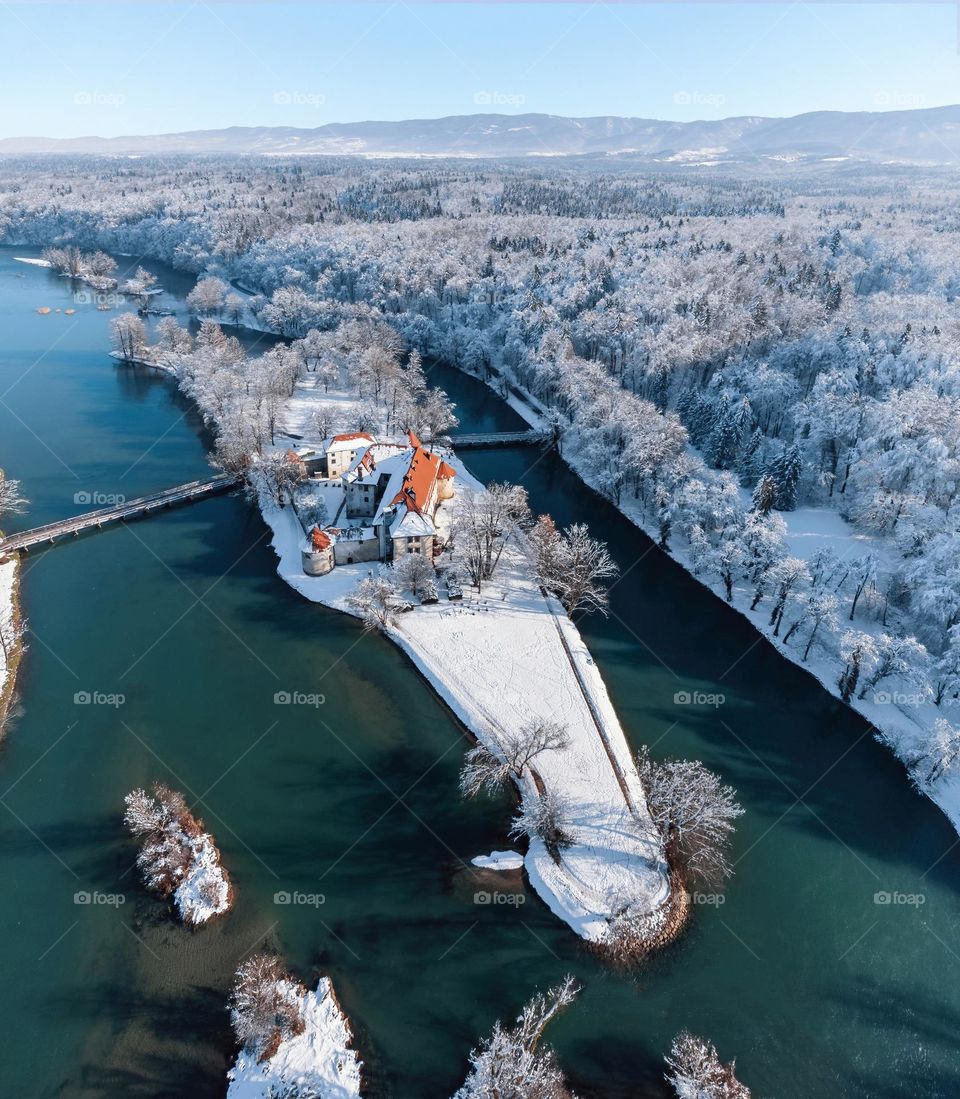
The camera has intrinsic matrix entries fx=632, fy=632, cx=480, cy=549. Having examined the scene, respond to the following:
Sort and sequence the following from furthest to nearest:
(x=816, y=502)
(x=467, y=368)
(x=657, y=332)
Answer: (x=467, y=368) → (x=657, y=332) → (x=816, y=502)

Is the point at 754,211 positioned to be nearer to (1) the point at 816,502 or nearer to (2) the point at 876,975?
(1) the point at 816,502

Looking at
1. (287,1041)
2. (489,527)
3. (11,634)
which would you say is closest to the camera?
(287,1041)

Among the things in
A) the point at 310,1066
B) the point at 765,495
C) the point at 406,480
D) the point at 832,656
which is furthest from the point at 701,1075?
the point at 765,495

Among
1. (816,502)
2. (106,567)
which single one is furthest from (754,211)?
(106,567)

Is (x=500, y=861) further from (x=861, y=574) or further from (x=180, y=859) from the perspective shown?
(x=861, y=574)

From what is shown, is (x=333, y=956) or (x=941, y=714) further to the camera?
(x=941, y=714)
